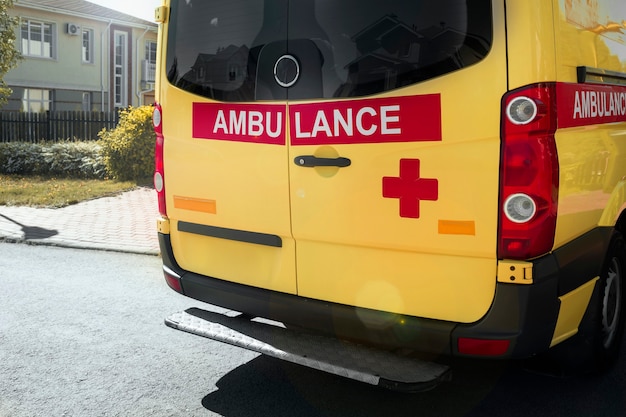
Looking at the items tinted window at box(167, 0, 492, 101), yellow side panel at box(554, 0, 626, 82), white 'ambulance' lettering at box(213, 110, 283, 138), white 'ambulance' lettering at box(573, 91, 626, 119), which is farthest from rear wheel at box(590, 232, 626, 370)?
white 'ambulance' lettering at box(213, 110, 283, 138)

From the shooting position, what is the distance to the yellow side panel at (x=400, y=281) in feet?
10.6

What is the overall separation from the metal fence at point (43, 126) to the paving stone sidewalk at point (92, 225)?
832 centimetres

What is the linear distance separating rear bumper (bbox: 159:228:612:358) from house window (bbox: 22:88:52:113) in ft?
98.1

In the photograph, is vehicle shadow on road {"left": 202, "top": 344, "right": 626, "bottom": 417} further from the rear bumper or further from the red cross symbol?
the red cross symbol

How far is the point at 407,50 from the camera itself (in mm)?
3264

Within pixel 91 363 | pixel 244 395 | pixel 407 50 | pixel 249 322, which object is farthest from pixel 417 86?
pixel 91 363

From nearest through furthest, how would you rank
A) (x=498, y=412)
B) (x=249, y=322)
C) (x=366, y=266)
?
(x=366, y=266) → (x=498, y=412) → (x=249, y=322)

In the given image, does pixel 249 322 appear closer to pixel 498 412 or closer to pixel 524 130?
pixel 498 412

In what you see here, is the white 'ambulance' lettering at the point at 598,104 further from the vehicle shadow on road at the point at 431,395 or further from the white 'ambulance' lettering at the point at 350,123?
the vehicle shadow on road at the point at 431,395

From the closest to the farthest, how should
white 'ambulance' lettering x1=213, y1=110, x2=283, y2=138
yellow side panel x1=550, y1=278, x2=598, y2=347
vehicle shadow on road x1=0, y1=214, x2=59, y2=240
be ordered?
yellow side panel x1=550, y1=278, x2=598, y2=347 < white 'ambulance' lettering x1=213, y1=110, x2=283, y2=138 < vehicle shadow on road x1=0, y1=214, x2=59, y2=240

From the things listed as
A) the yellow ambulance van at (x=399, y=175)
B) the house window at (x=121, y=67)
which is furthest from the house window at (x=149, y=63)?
the yellow ambulance van at (x=399, y=175)

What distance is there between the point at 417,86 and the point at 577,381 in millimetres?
2065

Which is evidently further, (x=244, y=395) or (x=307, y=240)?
(x=244, y=395)

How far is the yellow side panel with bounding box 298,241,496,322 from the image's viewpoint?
3230 millimetres
